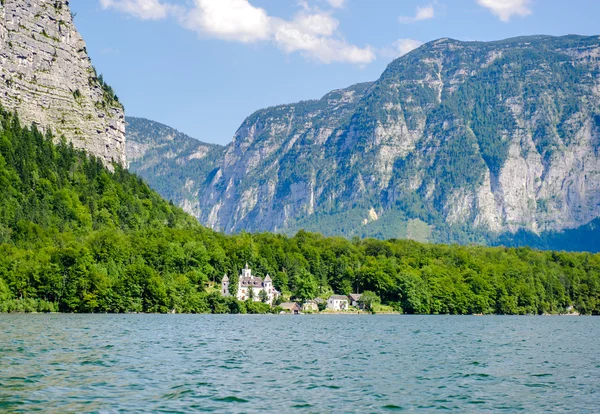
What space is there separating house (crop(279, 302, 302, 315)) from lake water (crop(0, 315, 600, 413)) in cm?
10563

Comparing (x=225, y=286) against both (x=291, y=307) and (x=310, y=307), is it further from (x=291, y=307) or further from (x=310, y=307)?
(x=310, y=307)

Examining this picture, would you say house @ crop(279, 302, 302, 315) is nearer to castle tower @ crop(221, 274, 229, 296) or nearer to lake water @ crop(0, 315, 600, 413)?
castle tower @ crop(221, 274, 229, 296)

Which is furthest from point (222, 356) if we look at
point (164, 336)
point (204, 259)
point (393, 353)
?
point (204, 259)

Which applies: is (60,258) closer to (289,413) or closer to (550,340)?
(550,340)

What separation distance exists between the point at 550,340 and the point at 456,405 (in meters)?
54.9

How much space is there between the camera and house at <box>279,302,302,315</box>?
190m

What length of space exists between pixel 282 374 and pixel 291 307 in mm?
141331

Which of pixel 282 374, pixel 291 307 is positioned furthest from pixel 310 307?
pixel 282 374

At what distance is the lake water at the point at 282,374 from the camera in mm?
40312

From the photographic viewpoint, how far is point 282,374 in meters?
51.7

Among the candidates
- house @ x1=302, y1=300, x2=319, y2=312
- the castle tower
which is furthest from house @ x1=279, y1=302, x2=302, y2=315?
the castle tower

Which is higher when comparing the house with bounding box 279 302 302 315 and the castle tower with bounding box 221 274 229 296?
the castle tower with bounding box 221 274 229 296

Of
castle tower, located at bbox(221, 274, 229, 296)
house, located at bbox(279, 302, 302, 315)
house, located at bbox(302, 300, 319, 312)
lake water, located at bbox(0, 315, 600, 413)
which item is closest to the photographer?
lake water, located at bbox(0, 315, 600, 413)

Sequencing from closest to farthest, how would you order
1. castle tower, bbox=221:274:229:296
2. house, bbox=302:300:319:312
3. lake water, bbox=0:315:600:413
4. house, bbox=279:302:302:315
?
lake water, bbox=0:315:600:413 < house, bbox=279:302:302:315 < castle tower, bbox=221:274:229:296 < house, bbox=302:300:319:312
